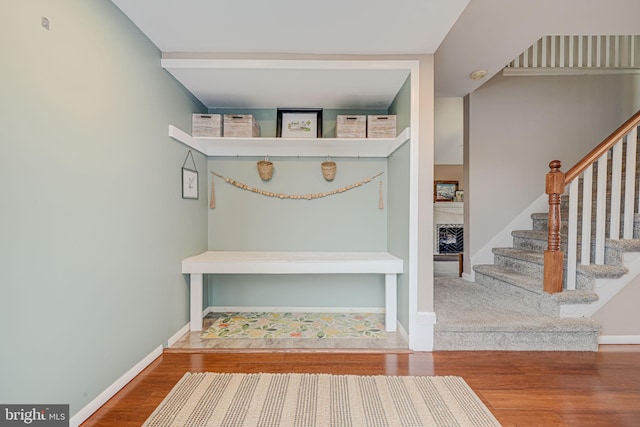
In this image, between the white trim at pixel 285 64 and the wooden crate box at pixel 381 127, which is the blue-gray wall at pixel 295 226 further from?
the white trim at pixel 285 64

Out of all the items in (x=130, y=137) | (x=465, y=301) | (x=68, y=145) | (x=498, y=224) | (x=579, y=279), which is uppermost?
(x=130, y=137)

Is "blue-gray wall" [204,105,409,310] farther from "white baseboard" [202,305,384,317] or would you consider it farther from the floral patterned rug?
the floral patterned rug

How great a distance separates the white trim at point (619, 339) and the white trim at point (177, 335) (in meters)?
3.39

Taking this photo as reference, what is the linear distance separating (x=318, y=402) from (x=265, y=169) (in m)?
2.06

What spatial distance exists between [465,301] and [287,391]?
190cm

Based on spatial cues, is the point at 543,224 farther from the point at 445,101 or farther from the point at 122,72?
the point at 122,72

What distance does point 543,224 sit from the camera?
3.34 meters

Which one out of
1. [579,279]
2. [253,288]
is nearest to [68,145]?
[253,288]

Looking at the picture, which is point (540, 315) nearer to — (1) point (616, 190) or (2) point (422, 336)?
(2) point (422, 336)

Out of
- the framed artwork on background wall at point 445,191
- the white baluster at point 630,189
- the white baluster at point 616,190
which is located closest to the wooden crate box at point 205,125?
the white baluster at point 616,190

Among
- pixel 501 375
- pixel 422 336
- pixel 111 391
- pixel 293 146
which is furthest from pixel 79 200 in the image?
pixel 501 375

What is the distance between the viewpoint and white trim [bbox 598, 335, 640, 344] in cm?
230

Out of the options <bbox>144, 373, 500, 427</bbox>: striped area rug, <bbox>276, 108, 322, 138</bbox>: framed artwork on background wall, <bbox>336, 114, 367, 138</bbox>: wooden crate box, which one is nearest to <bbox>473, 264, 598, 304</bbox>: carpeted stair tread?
<bbox>144, 373, 500, 427</bbox>: striped area rug

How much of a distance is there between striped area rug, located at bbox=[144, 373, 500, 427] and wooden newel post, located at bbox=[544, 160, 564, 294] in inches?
→ 48.4
